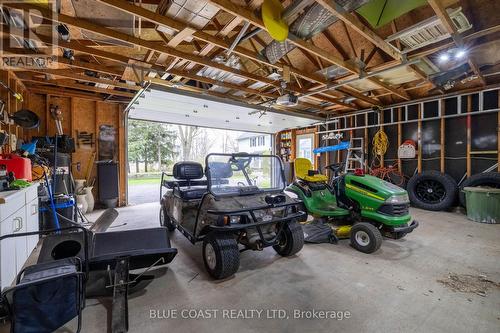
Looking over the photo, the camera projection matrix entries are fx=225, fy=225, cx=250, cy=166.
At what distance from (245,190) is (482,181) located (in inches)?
210

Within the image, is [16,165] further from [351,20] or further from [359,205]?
[359,205]

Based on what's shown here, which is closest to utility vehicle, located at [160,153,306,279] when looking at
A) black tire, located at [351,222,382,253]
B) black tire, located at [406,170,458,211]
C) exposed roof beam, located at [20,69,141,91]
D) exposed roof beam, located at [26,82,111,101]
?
black tire, located at [351,222,382,253]

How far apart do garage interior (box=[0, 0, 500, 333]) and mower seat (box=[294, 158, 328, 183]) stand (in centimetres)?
4

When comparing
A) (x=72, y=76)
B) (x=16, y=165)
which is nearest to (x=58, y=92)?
(x=72, y=76)

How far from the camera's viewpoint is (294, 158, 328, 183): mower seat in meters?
4.09

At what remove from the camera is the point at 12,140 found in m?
3.82

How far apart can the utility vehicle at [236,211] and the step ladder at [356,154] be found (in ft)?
15.9

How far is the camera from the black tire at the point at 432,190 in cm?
514

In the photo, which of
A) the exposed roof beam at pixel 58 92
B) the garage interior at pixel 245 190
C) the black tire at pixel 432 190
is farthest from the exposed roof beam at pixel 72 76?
the black tire at pixel 432 190

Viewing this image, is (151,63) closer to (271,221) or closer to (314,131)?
(271,221)

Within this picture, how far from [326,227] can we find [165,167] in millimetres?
15501

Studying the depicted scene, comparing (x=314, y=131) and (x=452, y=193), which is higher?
(x=314, y=131)

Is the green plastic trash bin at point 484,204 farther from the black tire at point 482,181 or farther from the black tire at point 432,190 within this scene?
the black tire at point 432,190

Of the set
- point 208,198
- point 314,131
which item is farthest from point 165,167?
point 208,198
